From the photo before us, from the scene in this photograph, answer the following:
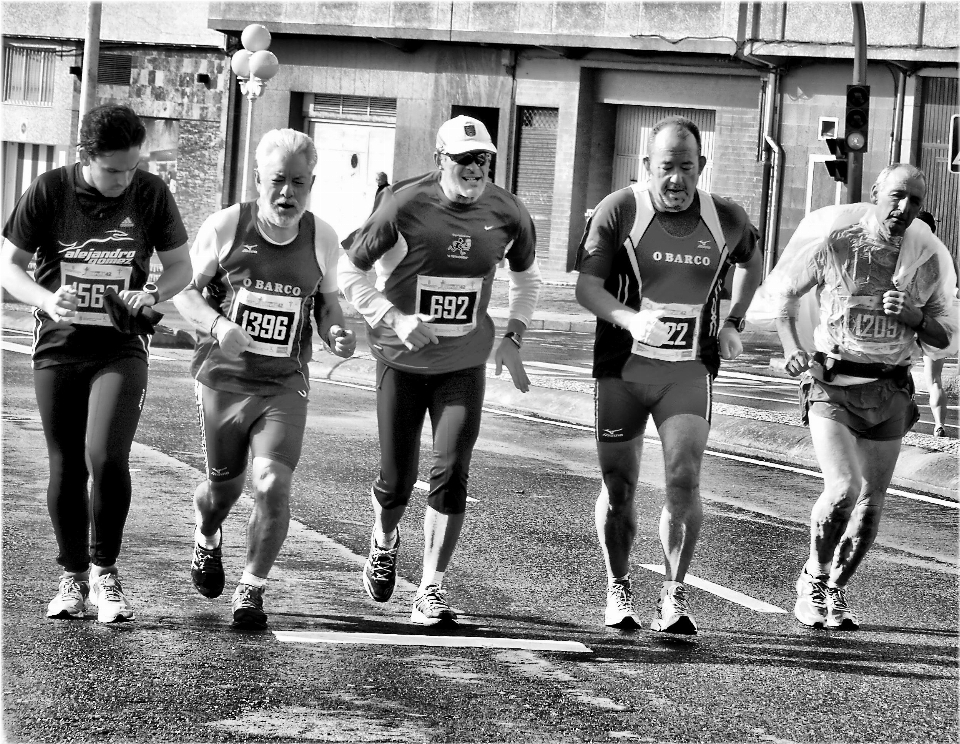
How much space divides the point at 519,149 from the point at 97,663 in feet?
94.0

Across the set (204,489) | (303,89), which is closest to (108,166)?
(204,489)

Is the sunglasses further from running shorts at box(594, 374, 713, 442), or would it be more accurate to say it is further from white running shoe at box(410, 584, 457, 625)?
white running shoe at box(410, 584, 457, 625)

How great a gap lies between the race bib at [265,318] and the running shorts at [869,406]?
2352mm

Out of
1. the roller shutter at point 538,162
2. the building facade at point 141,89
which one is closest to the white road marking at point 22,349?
the roller shutter at point 538,162

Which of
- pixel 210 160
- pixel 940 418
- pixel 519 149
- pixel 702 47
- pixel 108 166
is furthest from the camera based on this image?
pixel 210 160

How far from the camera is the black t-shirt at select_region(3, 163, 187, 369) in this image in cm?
612

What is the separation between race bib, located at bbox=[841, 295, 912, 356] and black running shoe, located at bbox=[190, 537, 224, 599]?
9.35 ft

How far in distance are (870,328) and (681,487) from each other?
3.76 feet

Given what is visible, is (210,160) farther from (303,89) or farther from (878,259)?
(878,259)

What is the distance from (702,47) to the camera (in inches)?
1199

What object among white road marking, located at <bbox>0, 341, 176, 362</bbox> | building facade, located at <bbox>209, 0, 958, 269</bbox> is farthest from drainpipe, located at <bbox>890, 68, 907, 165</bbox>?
white road marking, located at <bbox>0, 341, 176, 362</bbox>

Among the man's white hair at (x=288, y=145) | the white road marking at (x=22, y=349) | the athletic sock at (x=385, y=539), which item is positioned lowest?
the athletic sock at (x=385, y=539)

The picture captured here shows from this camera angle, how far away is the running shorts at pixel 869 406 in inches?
273

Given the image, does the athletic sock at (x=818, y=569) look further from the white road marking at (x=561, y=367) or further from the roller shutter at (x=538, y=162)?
the roller shutter at (x=538, y=162)
